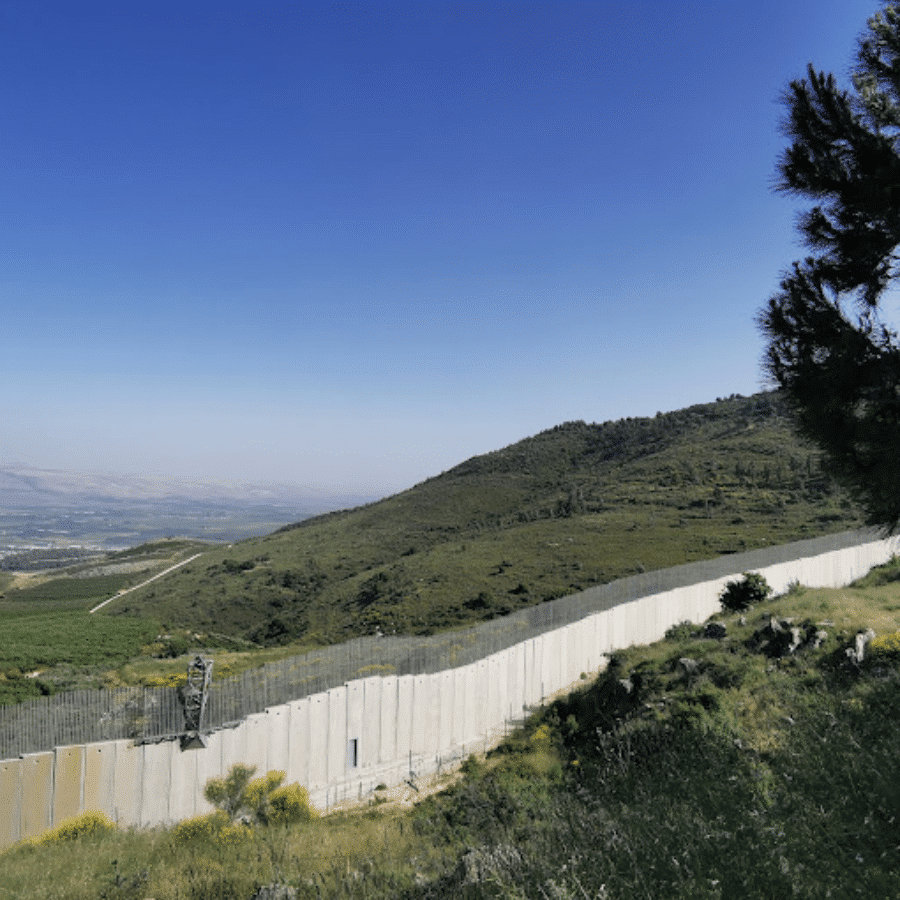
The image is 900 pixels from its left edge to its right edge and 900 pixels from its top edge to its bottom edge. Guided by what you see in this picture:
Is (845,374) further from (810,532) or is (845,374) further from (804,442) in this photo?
(810,532)

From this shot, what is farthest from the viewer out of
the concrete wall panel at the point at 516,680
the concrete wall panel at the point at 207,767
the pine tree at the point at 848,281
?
the concrete wall panel at the point at 516,680

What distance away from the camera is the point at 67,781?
36.0 ft

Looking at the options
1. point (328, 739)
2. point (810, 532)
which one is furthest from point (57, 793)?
point (810, 532)

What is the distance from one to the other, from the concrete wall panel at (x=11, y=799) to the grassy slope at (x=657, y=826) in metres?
1.97

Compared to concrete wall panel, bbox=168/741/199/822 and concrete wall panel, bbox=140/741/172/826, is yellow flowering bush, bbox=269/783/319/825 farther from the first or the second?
concrete wall panel, bbox=140/741/172/826

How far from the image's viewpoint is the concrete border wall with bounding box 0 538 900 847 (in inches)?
432

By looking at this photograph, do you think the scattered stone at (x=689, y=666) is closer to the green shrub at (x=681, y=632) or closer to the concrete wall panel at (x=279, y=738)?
the green shrub at (x=681, y=632)

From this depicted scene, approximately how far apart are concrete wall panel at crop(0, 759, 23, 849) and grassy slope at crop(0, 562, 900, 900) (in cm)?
197

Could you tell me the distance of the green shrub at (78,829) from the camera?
9406 mm

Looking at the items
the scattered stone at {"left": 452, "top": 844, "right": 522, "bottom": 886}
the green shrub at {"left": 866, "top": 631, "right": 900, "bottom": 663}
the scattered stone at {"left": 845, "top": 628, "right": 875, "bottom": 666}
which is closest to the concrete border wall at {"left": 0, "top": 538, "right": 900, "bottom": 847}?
the scattered stone at {"left": 845, "top": 628, "right": 875, "bottom": 666}

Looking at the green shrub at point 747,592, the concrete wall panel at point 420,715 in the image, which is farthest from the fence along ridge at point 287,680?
the green shrub at point 747,592

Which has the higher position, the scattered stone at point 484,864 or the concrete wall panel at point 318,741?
the scattered stone at point 484,864

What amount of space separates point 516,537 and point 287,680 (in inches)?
1754

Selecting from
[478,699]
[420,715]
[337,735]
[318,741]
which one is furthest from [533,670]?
[318,741]
